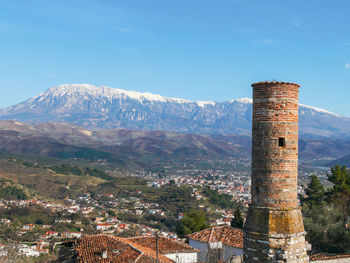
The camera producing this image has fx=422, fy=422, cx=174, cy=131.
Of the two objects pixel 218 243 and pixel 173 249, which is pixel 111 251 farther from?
pixel 218 243

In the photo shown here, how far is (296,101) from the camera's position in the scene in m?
11.0

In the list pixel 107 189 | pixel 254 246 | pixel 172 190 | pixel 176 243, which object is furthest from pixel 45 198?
pixel 254 246

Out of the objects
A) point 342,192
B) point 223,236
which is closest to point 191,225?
point 223,236

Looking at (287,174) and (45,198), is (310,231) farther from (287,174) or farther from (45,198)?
(45,198)

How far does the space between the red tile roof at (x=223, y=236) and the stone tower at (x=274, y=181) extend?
→ 58.8ft

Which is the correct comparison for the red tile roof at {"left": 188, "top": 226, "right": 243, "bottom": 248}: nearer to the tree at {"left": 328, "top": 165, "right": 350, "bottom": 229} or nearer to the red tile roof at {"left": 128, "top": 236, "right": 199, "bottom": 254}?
the red tile roof at {"left": 128, "top": 236, "right": 199, "bottom": 254}

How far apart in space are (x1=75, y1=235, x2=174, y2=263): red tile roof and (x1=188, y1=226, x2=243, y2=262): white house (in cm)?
434

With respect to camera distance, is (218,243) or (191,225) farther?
(191,225)

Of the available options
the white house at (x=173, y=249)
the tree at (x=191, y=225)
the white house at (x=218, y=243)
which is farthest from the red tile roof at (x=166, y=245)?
the tree at (x=191, y=225)

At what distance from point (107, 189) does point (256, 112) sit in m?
99.2

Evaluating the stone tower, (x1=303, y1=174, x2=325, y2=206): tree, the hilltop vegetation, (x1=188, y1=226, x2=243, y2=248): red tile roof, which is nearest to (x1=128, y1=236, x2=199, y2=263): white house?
(x1=188, y1=226, x2=243, y2=248): red tile roof

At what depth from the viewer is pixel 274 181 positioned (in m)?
10.5

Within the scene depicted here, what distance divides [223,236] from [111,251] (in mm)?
8488

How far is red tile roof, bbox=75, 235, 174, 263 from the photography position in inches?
928
